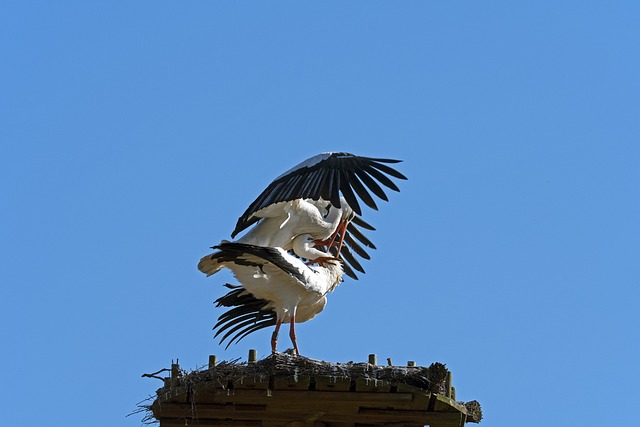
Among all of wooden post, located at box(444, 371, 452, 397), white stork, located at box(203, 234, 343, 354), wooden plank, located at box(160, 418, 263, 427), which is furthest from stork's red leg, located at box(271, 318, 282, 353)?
wooden post, located at box(444, 371, 452, 397)

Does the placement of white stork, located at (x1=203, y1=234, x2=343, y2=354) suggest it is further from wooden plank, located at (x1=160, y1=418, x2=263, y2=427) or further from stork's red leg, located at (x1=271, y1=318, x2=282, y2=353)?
wooden plank, located at (x1=160, y1=418, x2=263, y2=427)

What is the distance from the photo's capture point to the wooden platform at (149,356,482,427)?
481 inches

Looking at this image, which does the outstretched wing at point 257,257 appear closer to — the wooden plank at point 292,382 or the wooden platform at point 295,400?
the wooden platform at point 295,400

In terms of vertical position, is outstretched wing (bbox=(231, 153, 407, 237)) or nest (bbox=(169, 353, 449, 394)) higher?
outstretched wing (bbox=(231, 153, 407, 237))

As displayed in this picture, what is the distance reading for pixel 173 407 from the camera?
12422mm

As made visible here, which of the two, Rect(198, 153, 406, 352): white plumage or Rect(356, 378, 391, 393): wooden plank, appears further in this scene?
Rect(198, 153, 406, 352): white plumage

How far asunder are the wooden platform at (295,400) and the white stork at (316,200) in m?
1.83

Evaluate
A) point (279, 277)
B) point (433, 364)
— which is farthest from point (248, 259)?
point (433, 364)

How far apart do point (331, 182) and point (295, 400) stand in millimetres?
2404

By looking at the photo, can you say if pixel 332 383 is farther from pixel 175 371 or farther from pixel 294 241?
pixel 294 241

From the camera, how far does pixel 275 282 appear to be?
45.7ft

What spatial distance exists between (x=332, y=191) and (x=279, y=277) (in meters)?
0.91

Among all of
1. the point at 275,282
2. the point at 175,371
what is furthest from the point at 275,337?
the point at 175,371

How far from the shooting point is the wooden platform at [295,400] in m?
12.2
